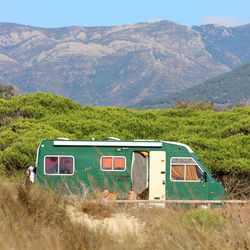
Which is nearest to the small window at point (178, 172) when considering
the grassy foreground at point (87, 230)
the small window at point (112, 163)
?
the small window at point (112, 163)

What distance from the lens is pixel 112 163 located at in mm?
13695

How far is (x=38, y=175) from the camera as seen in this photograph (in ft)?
44.7

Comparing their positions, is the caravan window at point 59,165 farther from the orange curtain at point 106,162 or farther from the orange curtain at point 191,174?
the orange curtain at point 191,174

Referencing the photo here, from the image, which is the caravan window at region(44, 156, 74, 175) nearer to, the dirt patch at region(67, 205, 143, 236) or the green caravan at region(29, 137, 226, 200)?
the green caravan at region(29, 137, 226, 200)

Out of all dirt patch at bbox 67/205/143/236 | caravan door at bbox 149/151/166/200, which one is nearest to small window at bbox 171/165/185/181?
caravan door at bbox 149/151/166/200

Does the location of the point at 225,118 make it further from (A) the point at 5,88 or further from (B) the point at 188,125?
(A) the point at 5,88

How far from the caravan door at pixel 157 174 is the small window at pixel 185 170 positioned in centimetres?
31

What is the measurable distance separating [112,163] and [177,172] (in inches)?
79.8

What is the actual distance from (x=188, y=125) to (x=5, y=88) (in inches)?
2702

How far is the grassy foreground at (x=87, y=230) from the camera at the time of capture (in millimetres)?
5195

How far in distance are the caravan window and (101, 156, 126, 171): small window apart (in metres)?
0.97

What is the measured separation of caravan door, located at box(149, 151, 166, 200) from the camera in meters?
13.8

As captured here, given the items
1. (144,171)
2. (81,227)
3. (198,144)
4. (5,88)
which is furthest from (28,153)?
(5,88)

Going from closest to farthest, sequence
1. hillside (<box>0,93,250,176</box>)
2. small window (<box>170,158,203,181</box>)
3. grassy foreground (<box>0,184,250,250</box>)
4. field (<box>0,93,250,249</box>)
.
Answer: grassy foreground (<box>0,184,250,250</box>)
field (<box>0,93,250,249</box>)
small window (<box>170,158,203,181</box>)
hillside (<box>0,93,250,176</box>)
